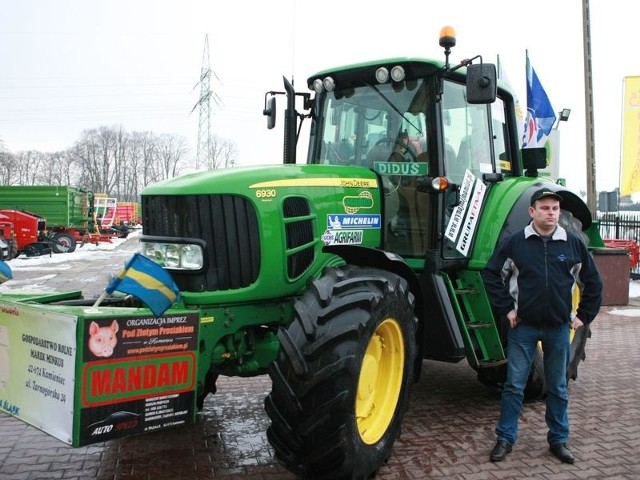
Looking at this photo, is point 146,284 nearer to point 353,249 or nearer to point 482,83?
point 353,249

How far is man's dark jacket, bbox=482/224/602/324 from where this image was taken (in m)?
4.00

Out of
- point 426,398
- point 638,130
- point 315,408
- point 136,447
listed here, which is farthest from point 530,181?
point 638,130

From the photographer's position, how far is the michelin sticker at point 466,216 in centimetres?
484

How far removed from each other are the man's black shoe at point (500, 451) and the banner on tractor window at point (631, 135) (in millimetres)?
11982

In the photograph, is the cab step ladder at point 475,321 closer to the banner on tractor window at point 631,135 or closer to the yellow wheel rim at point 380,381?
the yellow wheel rim at point 380,381

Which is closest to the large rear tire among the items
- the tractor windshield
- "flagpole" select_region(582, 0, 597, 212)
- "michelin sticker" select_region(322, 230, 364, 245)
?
"michelin sticker" select_region(322, 230, 364, 245)

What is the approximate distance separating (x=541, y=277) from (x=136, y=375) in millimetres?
2562

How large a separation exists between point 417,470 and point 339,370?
3.57ft

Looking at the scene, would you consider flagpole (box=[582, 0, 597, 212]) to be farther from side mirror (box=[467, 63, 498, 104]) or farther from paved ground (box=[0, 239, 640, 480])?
side mirror (box=[467, 63, 498, 104])

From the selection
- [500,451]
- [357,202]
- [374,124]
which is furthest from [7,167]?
[500,451]

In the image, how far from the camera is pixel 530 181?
5570 millimetres

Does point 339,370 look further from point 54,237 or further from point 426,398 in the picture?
point 54,237

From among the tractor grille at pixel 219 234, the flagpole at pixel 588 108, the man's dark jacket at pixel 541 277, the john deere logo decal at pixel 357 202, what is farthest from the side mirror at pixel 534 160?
the flagpole at pixel 588 108

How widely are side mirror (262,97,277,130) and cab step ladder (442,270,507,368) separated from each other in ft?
6.61
